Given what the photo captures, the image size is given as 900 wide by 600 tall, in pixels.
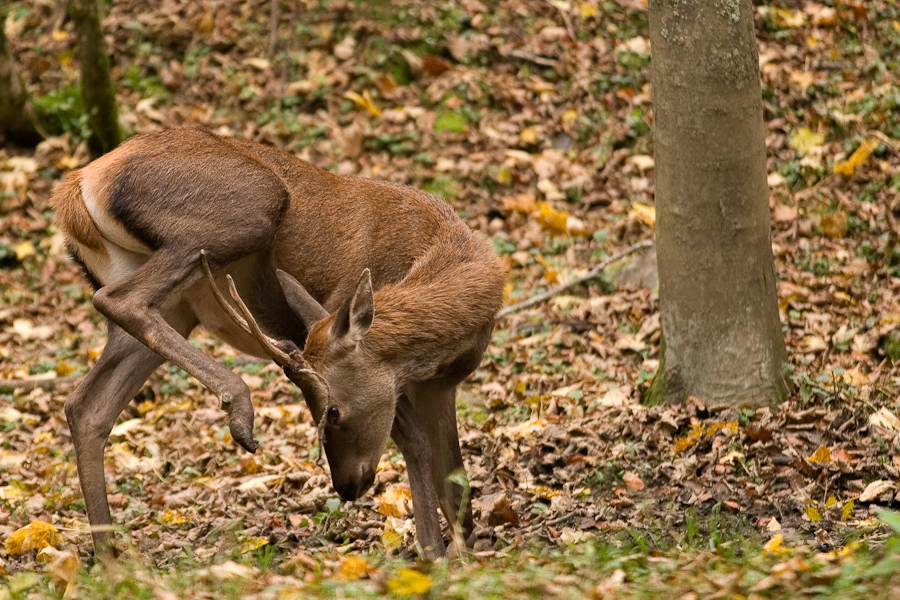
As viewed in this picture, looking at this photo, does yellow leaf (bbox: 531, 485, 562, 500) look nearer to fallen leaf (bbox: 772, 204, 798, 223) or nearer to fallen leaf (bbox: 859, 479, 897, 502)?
fallen leaf (bbox: 859, 479, 897, 502)

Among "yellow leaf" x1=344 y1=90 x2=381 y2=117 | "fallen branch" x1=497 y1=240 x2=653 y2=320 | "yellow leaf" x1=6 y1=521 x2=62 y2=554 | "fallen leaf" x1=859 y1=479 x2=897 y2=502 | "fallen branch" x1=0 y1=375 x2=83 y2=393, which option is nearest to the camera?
"fallen leaf" x1=859 y1=479 x2=897 y2=502

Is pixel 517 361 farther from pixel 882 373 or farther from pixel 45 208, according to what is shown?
pixel 45 208

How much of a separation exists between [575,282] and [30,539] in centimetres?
456

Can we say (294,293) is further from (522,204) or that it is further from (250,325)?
(522,204)

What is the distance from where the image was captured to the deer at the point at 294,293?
212 inches

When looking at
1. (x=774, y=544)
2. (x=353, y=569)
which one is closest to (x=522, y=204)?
(x=774, y=544)

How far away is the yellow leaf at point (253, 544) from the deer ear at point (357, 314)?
113cm

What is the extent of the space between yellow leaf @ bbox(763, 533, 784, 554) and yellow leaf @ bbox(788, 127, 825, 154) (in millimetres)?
5224

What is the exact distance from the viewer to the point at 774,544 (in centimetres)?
459

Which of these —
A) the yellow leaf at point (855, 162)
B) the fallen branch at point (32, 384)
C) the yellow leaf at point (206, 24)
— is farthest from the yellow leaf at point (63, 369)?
the yellow leaf at point (855, 162)

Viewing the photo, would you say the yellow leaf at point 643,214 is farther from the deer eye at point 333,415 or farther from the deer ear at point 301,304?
the deer eye at point 333,415

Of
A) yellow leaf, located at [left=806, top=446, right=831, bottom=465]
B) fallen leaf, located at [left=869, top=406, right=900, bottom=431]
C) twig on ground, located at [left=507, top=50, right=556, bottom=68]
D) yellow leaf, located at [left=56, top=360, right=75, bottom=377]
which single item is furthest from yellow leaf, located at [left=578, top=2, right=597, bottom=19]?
yellow leaf, located at [left=806, top=446, right=831, bottom=465]

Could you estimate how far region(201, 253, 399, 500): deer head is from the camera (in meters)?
5.22

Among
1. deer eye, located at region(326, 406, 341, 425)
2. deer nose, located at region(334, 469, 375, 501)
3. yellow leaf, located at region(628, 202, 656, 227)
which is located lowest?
deer nose, located at region(334, 469, 375, 501)
